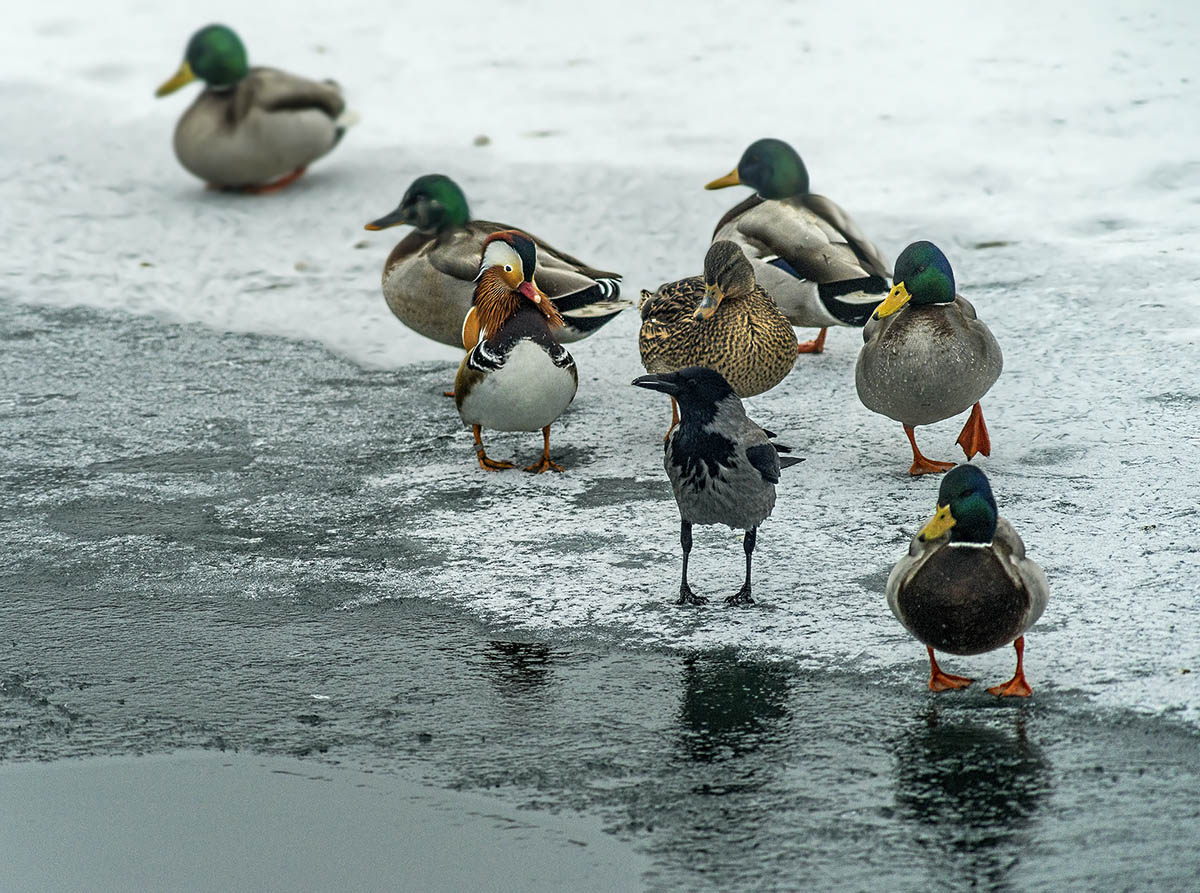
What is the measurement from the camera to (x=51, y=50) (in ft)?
40.6

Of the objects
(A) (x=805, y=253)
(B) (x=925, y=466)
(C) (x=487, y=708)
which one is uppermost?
(A) (x=805, y=253)

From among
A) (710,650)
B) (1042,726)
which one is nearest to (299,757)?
(710,650)

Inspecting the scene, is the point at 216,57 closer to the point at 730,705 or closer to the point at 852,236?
the point at 852,236

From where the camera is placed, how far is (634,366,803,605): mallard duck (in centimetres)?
471

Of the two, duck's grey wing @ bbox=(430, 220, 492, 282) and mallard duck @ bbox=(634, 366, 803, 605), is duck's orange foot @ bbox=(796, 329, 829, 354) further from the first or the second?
mallard duck @ bbox=(634, 366, 803, 605)

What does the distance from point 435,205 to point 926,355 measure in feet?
9.28

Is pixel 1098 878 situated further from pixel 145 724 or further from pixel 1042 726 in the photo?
pixel 145 724

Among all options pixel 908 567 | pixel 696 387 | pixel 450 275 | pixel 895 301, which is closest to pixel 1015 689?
pixel 908 567

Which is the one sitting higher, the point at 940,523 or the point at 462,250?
the point at 462,250

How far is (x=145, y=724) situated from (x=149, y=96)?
28.5 feet

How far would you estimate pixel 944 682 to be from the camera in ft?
13.5

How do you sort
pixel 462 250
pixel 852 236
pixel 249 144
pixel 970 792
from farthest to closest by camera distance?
pixel 249 144 < pixel 462 250 < pixel 852 236 < pixel 970 792

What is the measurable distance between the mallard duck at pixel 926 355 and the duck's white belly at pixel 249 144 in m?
5.36

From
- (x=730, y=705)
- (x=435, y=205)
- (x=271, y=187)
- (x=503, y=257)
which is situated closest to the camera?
(x=730, y=705)
